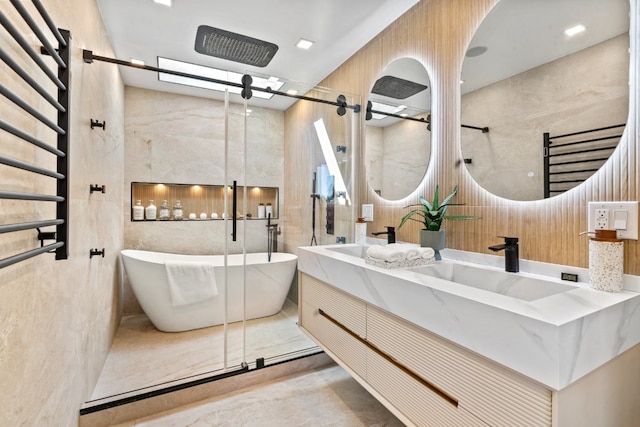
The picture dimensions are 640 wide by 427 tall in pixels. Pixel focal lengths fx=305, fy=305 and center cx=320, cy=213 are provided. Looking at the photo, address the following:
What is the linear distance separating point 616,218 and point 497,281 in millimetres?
477

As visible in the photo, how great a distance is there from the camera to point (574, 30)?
1.25 metres

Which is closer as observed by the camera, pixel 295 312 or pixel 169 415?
pixel 169 415

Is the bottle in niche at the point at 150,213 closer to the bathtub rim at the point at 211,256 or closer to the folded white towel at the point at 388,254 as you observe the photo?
the bathtub rim at the point at 211,256

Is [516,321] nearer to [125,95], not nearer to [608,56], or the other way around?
[608,56]

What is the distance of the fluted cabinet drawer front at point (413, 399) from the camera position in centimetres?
104

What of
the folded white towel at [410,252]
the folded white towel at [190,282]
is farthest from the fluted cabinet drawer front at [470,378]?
the folded white towel at [190,282]

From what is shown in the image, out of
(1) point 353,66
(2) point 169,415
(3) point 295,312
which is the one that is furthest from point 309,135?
(2) point 169,415

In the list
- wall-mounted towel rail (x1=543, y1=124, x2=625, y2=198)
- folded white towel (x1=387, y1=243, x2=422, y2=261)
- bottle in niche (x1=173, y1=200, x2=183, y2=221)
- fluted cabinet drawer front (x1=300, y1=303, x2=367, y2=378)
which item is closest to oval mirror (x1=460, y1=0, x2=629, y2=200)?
wall-mounted towel rail (x1=543, y1=124, x2=625, y2=198)

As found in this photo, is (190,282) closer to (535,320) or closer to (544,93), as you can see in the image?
(535,320)

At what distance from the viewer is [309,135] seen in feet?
9.82

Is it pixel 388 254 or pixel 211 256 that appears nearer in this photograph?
pixel 388 254

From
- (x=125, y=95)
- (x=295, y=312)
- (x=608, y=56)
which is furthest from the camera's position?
(x=125, y=95)

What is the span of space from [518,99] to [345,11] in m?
1.29

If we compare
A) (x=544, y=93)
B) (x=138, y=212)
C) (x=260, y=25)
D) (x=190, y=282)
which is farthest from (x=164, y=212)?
(x=544, y=93)
